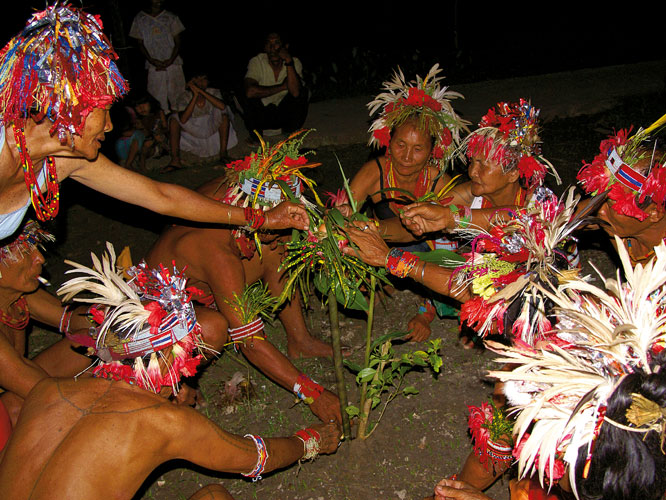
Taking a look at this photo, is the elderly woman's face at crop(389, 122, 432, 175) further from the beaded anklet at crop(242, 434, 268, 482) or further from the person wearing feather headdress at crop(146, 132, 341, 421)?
the beaded anklet at crop(242, 434, 268, 482)

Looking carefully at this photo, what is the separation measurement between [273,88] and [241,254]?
4.69m

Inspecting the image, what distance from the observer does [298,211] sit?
303cm

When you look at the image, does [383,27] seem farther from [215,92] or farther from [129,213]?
[129,213]

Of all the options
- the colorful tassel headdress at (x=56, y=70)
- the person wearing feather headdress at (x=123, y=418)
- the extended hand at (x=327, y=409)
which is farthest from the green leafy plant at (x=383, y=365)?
the colorful tassel headdress at (x=56, y=70)

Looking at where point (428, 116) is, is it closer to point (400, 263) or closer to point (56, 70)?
point (400, 263)

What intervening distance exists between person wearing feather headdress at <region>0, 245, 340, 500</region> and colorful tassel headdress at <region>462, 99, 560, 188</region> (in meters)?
2.18

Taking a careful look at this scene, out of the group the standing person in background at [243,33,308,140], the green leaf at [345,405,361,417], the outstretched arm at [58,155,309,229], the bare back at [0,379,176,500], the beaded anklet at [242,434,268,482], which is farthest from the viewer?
the standing person in background at [243,33,308,140]

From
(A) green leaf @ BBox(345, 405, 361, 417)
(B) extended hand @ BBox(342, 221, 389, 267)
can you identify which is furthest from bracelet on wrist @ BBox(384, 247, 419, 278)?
(A) green leaf @ BBox(345, 405, 361, 417)

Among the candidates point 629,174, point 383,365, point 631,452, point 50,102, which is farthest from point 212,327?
point 629,174

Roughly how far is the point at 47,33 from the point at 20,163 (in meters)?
0.63

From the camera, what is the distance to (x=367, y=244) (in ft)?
9.39

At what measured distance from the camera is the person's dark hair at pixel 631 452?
159cm

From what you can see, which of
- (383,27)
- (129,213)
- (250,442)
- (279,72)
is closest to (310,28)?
(383,27)

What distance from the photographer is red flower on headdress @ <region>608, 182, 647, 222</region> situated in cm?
289
